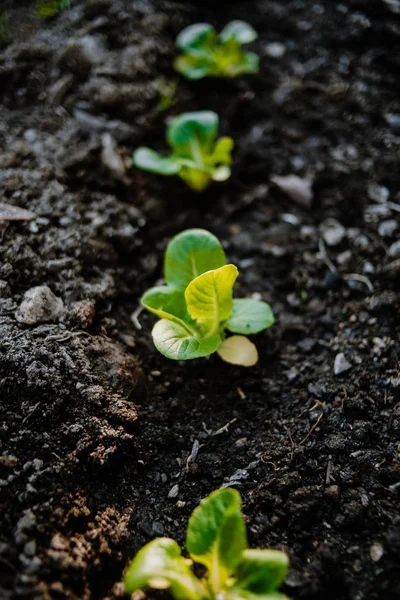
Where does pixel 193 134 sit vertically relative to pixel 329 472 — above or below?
above

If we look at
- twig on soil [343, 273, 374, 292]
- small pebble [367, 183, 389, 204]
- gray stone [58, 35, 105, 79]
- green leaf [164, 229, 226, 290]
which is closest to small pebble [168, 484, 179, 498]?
green leaf [164, 229, 226, 290]

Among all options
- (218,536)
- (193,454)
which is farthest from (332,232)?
(218,536)

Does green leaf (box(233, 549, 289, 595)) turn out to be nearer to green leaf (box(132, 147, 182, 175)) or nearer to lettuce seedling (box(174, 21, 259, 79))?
green leaf (box(132, 147, 182, 175))

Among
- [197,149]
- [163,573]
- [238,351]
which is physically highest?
[197,149]

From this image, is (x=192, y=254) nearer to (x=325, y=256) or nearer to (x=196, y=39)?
(x=325, y=256)

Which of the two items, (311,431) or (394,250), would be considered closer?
(311,431)

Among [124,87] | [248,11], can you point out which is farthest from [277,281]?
[248,11]
